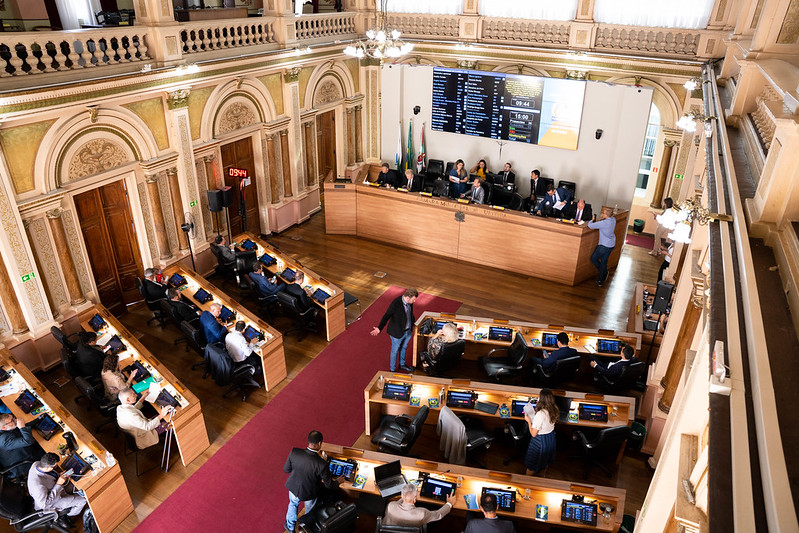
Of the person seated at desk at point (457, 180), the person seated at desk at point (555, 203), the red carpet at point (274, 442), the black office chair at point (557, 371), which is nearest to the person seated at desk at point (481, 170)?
the person seated at desk at point (457, 180)

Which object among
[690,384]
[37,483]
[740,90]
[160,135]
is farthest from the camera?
[160,135]

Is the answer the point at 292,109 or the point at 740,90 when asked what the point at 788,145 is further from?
the point at 292,109

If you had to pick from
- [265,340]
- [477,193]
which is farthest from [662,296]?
[265,340]

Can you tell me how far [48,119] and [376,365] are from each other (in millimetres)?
5971

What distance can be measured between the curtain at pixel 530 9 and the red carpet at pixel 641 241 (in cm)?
519

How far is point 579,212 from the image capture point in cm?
1100

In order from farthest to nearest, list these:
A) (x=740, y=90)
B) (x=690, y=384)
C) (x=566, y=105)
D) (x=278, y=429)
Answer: (x=566, y=105) < (x=278, y=429) < (x=740, y=90) < (x=690, y=384)

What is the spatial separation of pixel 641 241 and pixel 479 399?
25.9ft

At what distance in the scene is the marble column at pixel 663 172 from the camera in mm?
12352

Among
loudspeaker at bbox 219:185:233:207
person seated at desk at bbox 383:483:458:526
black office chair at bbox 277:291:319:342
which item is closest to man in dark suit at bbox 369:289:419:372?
black office chair at bbox 277:291:319:342

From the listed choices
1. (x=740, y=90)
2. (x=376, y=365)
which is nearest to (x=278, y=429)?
(x=376, y=365)

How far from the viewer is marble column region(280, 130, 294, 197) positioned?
12539mm

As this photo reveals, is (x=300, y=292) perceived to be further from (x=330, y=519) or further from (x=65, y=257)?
(x=330, y=519)

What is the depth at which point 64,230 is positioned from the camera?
27.9 feet
